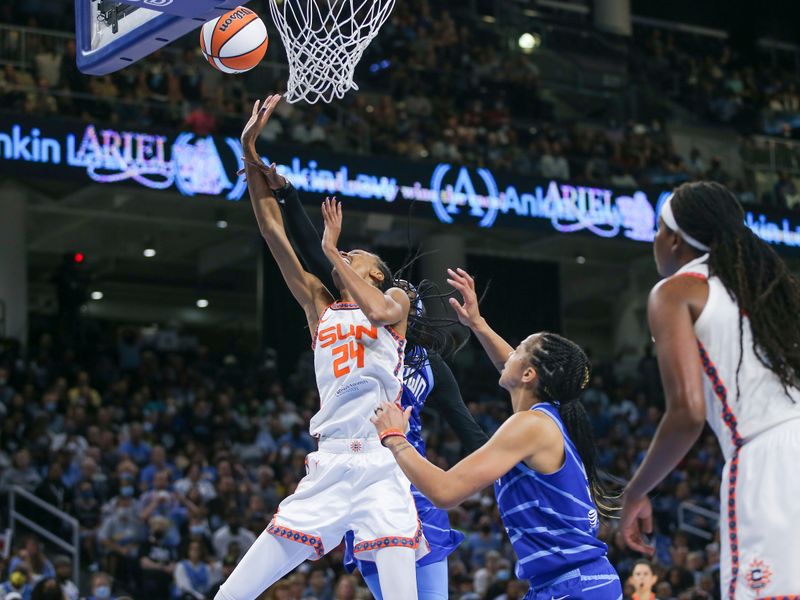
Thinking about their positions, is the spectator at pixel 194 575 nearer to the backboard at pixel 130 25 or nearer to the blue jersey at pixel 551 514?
the backboard at pixel 130 25

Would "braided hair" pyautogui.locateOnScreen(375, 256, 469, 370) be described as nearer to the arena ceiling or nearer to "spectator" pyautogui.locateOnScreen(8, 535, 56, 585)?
"spectator" pyautogui.locateOnScreen(8, 535, 56, 585)

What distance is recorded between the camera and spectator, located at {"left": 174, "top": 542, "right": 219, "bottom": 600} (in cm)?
1262

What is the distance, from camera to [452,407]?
6410 mm

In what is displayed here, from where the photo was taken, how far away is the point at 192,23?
583 cm

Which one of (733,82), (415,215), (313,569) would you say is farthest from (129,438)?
(733,82)

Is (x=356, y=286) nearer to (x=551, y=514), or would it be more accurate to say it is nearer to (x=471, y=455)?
(x=551, y=514)

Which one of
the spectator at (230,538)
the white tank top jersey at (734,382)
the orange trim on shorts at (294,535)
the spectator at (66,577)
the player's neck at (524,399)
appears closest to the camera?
the white tank top jersey at (734,382)

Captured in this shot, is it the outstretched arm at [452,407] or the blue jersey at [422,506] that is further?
the outstretched arm at [452,407]

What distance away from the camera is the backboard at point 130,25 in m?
5.71

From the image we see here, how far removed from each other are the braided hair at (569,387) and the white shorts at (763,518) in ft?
4.56

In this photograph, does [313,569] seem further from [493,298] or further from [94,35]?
[493,298]

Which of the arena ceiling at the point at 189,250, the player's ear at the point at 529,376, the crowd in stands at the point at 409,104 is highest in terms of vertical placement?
the crowd in stands at the point at 409,104

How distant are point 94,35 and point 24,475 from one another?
9.38m

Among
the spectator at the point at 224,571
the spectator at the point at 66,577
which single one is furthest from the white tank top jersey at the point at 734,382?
the spectator at the point at 224,571
